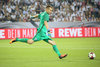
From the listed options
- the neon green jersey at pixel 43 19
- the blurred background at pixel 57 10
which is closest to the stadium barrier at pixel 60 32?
the blurred background at pixel 57 10

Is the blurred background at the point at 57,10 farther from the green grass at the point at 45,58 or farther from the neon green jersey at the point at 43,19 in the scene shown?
the neon green jersey at the point at 43,19

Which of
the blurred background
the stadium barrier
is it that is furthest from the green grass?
the blurred background

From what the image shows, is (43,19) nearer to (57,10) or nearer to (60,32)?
(60,32)

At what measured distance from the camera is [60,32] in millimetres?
25391

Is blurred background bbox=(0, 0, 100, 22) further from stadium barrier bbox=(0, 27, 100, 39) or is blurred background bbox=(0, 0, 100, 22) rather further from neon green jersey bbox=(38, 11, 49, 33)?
neon green jersey bbox=(38, 11, 49, 33)

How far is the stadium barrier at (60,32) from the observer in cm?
2452

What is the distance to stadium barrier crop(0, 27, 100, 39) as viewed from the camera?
2452cm

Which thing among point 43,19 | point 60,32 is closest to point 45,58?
point 43,19

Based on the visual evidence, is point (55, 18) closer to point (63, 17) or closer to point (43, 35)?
point (63, 17)

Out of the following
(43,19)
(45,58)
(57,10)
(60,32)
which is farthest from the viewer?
(57,10)

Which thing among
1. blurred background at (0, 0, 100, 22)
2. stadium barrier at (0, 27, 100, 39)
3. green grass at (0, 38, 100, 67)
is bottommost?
green grass at (0, 38, 100, 67)

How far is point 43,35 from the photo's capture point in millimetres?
10578

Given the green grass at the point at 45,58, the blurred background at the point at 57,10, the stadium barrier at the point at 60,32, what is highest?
the blurred background at the point at 57,10

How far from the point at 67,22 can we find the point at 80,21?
4.05ft
